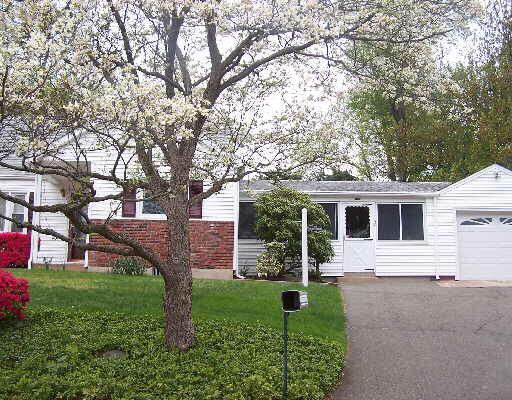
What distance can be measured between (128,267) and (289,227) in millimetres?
4745

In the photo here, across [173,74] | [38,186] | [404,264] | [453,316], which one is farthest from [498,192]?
[38,186]

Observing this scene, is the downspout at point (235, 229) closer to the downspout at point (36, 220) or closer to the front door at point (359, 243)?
the front door at point (359, 243)

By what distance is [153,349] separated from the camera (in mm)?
7570

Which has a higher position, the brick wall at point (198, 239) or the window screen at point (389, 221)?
the window screen at point (389, 221)

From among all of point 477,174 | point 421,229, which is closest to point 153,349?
point 421,229

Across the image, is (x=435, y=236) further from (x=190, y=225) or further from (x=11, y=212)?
(x=11, y=212)

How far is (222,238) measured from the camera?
16281 mm

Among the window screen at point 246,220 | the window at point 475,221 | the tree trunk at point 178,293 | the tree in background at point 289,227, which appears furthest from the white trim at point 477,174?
the tree trunk at point 178,293

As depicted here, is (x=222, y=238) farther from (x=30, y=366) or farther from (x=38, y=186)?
(x=30, y=366)

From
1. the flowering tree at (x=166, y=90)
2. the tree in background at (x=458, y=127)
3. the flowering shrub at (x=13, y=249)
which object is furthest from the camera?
the tree in background at (x=458, y=127)

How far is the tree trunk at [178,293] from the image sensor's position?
7.46 meters

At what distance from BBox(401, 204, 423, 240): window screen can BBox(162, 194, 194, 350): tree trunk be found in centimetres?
1167

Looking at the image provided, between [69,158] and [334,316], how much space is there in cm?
981

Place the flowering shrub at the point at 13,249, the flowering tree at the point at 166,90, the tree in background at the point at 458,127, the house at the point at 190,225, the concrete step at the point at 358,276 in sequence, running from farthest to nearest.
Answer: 1. the tree in background at the point at 458,127
2. the concrete step at the point at 358,276
3. the flowering shrub at the point at 13,249
4. the house at the point at 190,225
5. the flowering tree at the point at 166,90
